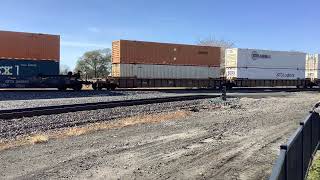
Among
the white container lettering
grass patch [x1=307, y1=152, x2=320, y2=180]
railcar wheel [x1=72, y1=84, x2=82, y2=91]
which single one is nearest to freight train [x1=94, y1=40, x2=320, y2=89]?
railcar wheel [x1=72, y1=84, x2=82, y2=91]

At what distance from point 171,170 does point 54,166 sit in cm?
219

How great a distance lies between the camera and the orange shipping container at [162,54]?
40.1 m

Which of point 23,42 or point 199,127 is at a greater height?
point 23,42

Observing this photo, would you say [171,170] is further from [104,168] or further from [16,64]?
[16,64]

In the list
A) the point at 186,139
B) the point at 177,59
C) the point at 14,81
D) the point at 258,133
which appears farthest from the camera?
the point at 177,59

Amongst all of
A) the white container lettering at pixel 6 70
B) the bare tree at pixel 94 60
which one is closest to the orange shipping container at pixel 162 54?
the white container lettering at pixel 6 70

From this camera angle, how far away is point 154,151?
1003cm

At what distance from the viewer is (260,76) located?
48219 mm

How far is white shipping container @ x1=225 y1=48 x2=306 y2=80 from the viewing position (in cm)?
4606

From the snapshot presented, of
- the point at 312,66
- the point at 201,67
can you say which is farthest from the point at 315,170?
the point at 312,66

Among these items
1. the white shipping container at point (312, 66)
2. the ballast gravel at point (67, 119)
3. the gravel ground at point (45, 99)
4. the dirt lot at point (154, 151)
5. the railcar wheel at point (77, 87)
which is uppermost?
the white shipping container at point (312, 66)

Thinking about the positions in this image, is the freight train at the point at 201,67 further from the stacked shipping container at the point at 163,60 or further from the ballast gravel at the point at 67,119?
the ballast gravel at the point at 67,119

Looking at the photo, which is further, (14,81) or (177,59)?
(177,59)

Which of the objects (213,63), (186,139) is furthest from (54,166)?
(213,63)
